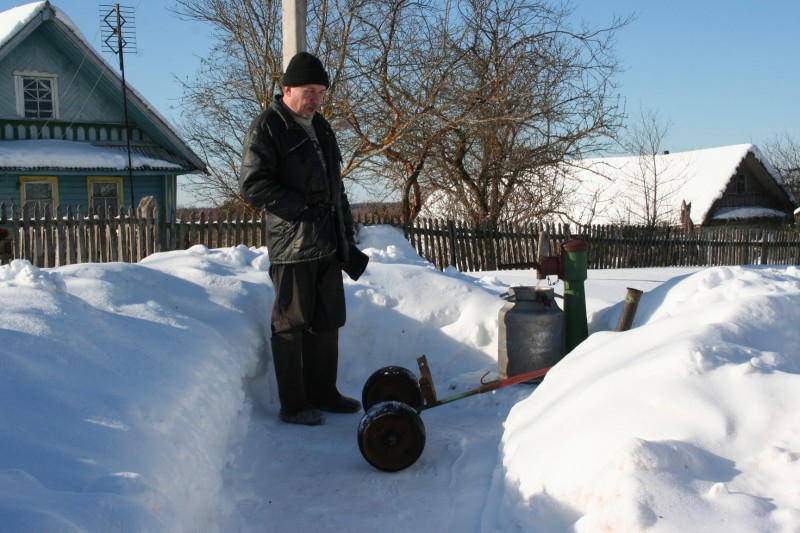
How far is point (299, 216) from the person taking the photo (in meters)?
4.42

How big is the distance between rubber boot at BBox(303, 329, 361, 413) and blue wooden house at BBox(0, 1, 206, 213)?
13.1 m

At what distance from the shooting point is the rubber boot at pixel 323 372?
480cm

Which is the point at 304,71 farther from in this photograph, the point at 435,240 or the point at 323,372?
the point at 435,240

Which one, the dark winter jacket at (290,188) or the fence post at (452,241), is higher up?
the dark winter jacket at (290,188)

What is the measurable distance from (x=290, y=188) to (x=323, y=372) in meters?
1.22

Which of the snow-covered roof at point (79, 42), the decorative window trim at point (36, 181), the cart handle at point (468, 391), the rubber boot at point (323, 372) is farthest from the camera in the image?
the decorative window trim at point (36, 181)

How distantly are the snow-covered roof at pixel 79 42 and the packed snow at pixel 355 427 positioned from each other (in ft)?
44.0

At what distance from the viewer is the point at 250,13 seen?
1596cm

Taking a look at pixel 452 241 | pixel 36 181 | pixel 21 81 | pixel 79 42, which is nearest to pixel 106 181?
pixel 36 181

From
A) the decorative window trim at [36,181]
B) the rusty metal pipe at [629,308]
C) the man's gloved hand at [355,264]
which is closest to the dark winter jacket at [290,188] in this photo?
the man's gloved hand at [355,264]

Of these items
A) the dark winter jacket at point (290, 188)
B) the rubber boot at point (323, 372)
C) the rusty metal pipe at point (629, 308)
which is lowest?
the rubber boot at point (323, 372)

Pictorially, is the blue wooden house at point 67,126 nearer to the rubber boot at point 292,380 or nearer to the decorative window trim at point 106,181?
the decorative window trim at point 106,181

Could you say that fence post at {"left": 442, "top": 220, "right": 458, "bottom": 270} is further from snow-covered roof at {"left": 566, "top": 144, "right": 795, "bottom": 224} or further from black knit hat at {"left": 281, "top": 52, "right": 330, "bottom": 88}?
snow-covered roof at {"left": 566, "top": 144, "right": 795, "bottom": 224}

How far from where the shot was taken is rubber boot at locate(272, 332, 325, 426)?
14.9ft
